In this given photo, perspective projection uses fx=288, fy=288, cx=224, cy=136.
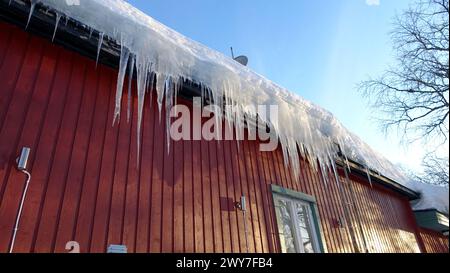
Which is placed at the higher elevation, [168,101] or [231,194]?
[168,101]

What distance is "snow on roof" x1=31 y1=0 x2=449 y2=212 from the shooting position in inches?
114

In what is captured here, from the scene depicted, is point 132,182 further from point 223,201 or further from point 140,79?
point 223,201

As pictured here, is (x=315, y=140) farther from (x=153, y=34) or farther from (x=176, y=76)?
(x=153, y=34)

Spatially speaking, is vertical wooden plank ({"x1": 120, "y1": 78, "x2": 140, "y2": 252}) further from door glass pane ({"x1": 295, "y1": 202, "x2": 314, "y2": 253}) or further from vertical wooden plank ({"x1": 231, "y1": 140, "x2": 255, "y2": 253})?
door glass pane ({"x1": 295, "y1": 202, "x2": 314, "y2": 253})

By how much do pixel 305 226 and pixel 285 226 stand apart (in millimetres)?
613

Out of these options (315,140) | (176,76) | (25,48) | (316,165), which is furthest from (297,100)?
(25,48)

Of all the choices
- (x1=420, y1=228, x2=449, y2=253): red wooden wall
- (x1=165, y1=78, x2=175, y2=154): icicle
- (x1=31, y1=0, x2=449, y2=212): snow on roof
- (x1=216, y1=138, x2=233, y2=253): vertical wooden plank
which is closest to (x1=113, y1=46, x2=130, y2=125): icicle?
(x1=31, y1=0, x2=449, y2=212): snow on roof

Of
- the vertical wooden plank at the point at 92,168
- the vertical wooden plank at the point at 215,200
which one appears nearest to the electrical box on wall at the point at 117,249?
the vertical wooden plank at the point at 92,168

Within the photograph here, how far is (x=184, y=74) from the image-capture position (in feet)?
11.2

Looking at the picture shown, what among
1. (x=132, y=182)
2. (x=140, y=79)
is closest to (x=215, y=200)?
(x=132, y=182)

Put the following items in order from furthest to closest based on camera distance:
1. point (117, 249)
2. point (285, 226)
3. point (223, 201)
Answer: point (285, 226), point (223, 201), point (117, 249)

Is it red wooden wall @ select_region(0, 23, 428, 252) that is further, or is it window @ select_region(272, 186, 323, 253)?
window @ select_region(272, 186, 323, 253)
